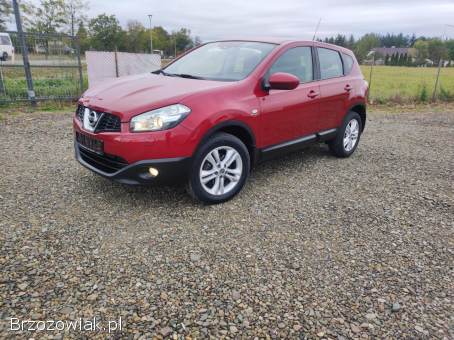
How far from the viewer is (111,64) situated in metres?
10.3

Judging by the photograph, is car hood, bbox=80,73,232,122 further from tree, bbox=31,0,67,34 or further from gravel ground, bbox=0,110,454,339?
tree, bbox=31,0,67,34

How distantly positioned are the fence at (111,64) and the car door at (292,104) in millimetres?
7152

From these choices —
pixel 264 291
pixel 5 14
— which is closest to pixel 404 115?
pixel 264 291

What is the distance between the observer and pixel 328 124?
16.7 feet

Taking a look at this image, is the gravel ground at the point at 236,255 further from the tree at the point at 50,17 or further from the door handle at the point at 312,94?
the tree at the point at 50,17

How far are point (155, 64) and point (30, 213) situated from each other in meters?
8.83

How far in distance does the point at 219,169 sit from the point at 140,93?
1081 mm

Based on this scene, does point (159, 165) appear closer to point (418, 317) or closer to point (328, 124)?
point (418, 317)

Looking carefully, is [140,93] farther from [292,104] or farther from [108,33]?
[108,33]

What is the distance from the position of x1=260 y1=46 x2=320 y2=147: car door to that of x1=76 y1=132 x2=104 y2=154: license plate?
5.58 feet

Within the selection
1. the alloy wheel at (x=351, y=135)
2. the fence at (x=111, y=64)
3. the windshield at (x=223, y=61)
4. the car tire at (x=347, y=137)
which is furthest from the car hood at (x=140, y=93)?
the fence at (x=111, y=64)

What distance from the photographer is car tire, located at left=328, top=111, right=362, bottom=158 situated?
543 cm

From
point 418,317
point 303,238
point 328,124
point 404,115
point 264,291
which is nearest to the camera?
point 418,317

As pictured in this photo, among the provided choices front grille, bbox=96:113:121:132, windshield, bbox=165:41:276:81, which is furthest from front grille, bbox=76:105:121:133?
windshield, bbox=165:41:276:81
